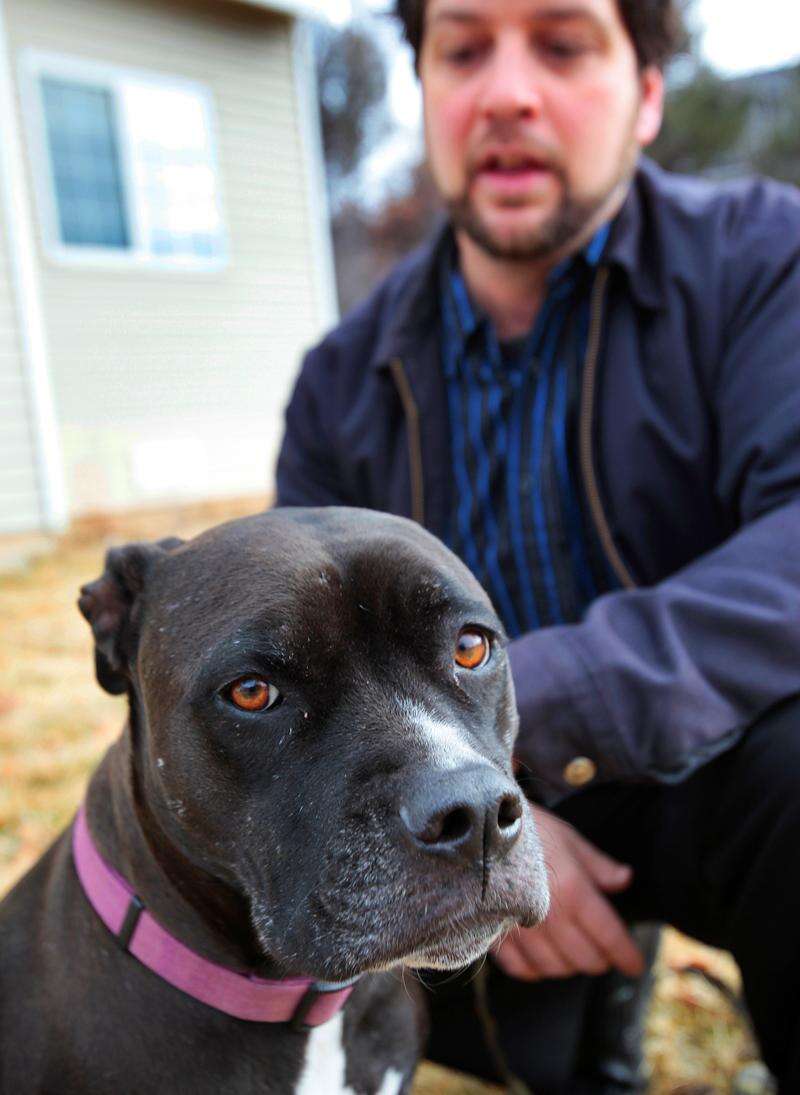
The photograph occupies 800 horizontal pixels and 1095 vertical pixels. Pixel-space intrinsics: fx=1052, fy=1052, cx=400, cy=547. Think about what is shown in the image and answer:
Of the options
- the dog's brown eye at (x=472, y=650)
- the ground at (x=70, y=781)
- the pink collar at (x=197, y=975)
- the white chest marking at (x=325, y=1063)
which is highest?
the dog's brown eye at (x=472, y=650)

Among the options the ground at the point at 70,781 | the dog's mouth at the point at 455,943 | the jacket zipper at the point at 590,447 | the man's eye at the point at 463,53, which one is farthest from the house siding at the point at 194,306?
the dog's mouth at the point at 455,943

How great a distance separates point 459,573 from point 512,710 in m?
0.29

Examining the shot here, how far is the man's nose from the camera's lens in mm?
2865

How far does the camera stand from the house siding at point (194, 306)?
9.54m

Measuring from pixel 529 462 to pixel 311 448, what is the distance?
75 cm

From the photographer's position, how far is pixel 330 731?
5.62ft

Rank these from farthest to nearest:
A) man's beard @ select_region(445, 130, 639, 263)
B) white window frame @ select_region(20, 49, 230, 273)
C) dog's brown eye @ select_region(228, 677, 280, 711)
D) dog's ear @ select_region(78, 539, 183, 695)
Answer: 1. white window frame @ select_region(20, 49, 230, 273)
2. man's beard @ select_region(445, 130, 639, 263)
3. dog's ear @ select_region(78, 539, 183, 695)
4. dog's brown eye @ select_region(228, 677, 280, 711)

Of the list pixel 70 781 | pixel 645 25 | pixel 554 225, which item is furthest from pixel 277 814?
pixel 70 781

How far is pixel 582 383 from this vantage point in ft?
9.27

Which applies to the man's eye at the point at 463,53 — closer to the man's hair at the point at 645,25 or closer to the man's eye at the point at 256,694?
the man's hair at the point at 645,25

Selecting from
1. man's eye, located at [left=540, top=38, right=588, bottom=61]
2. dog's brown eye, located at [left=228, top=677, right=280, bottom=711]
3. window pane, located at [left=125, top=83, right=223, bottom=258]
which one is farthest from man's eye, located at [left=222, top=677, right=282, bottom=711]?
window pane, located at [left=125, top=83, right=223, bottom=258]

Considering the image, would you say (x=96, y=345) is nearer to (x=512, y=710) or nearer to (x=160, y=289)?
(x=160, y=289)

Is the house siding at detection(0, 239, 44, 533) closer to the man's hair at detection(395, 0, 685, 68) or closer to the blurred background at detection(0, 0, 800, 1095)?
the blurred background at detection(0, 0, 800, 1095)

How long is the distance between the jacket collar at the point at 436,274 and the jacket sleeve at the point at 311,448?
211 millimetres
